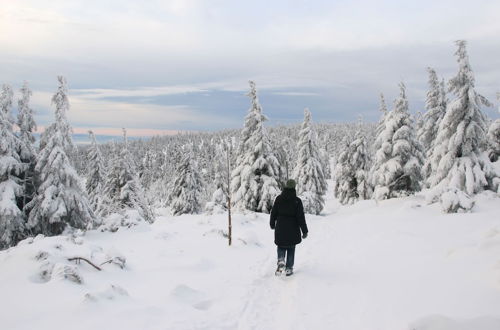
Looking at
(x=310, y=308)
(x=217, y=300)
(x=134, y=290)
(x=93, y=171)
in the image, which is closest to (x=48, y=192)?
(x=134, y=290)

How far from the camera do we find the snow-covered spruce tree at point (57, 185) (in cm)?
1820

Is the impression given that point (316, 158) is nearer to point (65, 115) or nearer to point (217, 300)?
point (65, 115)

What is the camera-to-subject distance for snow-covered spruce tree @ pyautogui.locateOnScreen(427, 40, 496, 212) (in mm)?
18719

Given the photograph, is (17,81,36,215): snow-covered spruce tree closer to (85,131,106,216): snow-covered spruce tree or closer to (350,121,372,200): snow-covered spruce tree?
(85,131,106,216): snow-covered spruce tree

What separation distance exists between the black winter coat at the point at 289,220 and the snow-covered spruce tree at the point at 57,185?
48.6 feet

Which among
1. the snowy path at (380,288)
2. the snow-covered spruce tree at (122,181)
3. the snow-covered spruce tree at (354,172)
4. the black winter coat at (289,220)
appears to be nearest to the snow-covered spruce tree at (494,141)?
the snow-covered spruce tree at (354,172)

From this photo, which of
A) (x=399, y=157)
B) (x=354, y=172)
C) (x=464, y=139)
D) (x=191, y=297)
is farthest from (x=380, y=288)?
(x=354, y=172)

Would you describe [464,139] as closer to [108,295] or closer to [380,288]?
[380,288]

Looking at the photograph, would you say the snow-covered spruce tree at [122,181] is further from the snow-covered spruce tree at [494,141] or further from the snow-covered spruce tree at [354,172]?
the snow-covered spruce tree at [494,141]

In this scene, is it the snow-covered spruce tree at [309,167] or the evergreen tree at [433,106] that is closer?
the evergreen tree at [433,106]

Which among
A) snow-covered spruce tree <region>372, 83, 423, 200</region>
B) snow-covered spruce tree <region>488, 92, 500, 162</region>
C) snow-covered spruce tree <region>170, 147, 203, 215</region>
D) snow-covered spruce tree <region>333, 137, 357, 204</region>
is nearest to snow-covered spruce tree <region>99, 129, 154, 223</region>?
snow-covered spruce tree <region>170, 147, 203, 215</region>

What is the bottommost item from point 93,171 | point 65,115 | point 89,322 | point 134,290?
point 93,171

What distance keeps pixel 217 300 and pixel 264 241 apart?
6913 millimetres

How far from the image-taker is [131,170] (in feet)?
106
